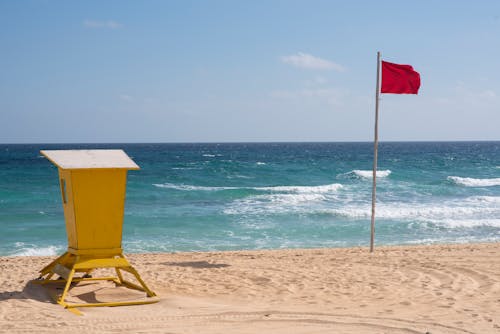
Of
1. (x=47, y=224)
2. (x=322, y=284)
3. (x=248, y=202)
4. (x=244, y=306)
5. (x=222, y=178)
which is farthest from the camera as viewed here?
(x=222, y=178)

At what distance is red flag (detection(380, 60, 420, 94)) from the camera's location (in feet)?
33.0

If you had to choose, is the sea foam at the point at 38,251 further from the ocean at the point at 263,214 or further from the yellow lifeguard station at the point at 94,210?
the yellow lifeguard station at the point at 94,210

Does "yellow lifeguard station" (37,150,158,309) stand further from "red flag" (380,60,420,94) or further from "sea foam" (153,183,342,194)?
"sea foam" (153,183,342,194)

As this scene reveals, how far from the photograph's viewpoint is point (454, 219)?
18.0 metres

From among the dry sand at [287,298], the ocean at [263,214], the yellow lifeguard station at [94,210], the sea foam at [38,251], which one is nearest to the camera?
the dry sand at [287,298]

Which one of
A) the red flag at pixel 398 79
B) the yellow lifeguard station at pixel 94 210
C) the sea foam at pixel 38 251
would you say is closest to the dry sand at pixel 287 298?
the yellow lifeguard station at pixel 94 210

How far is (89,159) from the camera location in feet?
21.0

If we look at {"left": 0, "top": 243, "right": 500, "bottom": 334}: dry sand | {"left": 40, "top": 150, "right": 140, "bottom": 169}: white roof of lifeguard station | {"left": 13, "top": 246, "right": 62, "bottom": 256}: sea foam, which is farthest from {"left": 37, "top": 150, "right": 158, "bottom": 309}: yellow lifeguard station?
{"left": 13, "top": 246, "right": 62, "bottom": 256}: sea foam

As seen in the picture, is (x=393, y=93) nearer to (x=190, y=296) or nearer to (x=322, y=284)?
(x=322, y=284)

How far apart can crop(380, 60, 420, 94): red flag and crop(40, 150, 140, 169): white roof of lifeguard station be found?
5.17 metres

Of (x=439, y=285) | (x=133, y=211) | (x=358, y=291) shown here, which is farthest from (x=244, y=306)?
(x=133, y=211)

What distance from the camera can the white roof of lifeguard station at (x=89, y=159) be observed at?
6.21 meters

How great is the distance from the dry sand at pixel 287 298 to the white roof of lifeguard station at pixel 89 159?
1451mm

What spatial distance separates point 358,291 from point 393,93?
4.38m
